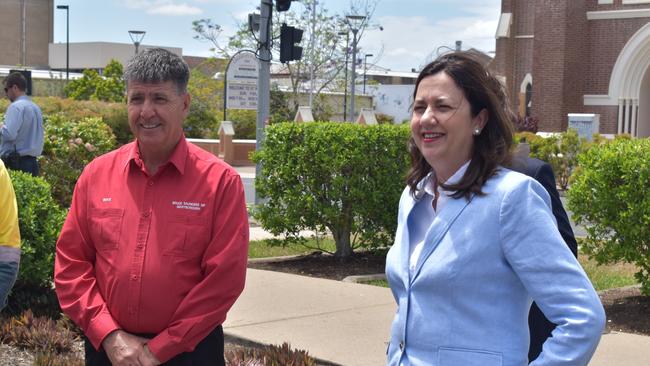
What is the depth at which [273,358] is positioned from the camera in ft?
20.0

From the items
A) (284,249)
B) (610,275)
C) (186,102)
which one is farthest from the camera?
(284,249)

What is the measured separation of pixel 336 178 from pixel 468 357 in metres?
8.30

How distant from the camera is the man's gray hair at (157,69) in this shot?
3.66m

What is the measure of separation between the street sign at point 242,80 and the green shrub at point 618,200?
13.8 metres

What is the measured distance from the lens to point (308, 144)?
36.5ft

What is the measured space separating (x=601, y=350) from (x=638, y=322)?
1.41m

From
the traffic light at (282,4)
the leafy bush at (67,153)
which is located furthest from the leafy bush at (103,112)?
the leafy bush at (67,153)

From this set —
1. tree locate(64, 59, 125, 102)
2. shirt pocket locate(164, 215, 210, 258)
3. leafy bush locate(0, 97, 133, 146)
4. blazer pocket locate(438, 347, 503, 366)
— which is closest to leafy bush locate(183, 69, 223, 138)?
tree locate(64, 59, 125, 102)

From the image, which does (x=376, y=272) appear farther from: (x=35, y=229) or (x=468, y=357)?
(x=468, y=357)

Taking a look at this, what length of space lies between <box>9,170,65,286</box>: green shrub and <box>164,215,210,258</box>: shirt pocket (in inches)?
159

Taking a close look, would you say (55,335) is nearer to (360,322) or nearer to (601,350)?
(360,322)

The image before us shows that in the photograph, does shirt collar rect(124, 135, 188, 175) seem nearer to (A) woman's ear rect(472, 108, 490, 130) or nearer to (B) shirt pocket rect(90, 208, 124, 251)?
(B) shirt pocket rect(90, 208, 124, 251)

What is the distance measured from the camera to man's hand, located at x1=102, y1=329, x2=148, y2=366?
3545 mm

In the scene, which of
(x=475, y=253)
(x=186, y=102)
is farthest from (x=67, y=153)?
(x=475, y=253)
